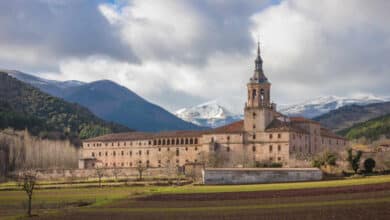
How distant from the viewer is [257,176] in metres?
95.8

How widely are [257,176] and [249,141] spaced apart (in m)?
41.3

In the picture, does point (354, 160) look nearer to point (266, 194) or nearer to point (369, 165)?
point (369, 165)

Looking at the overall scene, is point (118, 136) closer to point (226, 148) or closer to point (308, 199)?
point (226, 148)

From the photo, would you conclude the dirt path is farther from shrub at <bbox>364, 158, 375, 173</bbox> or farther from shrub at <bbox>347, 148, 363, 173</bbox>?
shrub at <bbox>347, 148, 363, 173</bbox>

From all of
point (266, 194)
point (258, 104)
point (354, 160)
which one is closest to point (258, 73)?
point (258, 104)

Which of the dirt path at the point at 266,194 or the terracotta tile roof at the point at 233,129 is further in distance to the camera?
the terracotta tile roof at the point at 233,129

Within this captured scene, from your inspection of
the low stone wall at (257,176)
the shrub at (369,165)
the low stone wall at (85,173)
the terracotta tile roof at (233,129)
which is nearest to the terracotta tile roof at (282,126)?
the terracotta tile roof at (233,129)

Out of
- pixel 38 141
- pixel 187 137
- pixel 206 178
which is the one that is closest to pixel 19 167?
pixel 38 141

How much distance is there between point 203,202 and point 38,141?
105 meters

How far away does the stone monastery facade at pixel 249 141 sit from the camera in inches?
5261

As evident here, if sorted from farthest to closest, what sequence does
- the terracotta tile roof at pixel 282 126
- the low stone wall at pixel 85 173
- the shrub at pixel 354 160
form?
the terracotta tile roof at pixel 282 126, the low stone wall at pixel 85 173, the shrub at pixel 354 160

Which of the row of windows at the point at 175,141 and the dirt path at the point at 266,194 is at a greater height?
the row of windows at the point at 175,141

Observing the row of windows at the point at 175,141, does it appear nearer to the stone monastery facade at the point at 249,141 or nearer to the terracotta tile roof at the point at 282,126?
the stone monastery facade at the point at 249,141

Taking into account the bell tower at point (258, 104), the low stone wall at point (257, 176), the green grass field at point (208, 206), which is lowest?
the green grass field at point (208, 206)
